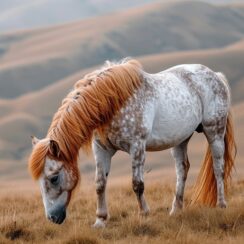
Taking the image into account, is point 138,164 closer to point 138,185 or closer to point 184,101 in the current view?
point 138,185

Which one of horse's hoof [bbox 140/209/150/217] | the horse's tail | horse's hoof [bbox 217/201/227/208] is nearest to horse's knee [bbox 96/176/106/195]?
horse's hoof [bbox 140/209/150/217]

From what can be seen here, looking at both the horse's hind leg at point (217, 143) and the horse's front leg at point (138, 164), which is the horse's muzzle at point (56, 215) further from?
the horse's hind leg at point (217, 143)

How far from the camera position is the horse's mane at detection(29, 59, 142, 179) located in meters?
8.11

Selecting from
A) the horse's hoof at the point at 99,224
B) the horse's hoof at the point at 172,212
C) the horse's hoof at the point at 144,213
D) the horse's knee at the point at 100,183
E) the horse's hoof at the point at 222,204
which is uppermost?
the horse's knee at the point at 100,183

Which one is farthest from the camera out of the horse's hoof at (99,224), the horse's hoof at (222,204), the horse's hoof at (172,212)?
the horse's hoof at (222,204)

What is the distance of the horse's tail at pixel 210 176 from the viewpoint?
1019cm

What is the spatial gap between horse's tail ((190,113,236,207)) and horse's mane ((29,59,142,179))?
234 cm

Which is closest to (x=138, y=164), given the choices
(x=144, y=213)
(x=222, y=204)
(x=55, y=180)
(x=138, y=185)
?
(x=138, y=185)

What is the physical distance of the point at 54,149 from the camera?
795 cm

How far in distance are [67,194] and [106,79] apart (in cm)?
170

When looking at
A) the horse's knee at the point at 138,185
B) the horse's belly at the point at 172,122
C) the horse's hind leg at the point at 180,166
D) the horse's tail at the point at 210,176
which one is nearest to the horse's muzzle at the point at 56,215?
the horse's knee at the point at 138,185

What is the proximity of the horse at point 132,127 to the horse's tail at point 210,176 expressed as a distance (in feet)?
0.06

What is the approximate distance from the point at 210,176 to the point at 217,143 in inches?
23.0

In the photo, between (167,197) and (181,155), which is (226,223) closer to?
(181,155)
